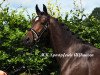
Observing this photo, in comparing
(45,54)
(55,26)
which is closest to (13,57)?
(45,54)

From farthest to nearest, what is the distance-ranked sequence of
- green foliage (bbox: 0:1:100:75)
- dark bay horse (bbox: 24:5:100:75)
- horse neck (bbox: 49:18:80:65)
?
green foliage (bbox: 0:1:100:75) < horse neck (bbox: 49:18:80:65) < dark bay horse (bbox: 24:5:100:75)

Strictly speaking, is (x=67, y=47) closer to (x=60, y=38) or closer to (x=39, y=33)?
(x=60, y=38)

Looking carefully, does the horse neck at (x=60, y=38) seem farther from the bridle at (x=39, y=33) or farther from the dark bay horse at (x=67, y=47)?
the bridle at (x=39, y=33)

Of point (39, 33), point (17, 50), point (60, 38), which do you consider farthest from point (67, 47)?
point (17, 50)

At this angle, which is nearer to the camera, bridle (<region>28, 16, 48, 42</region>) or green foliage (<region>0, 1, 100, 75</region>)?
bridle (<region>28, 16, 48, 42</region>)

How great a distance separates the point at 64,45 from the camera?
24.0 ft

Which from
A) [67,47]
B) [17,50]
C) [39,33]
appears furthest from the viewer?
[17,50]

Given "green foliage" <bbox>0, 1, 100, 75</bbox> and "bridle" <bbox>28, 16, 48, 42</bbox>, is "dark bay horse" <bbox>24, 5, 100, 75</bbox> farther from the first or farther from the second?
"green foliage" <bbox>0, 1, 100, 75</bbox>

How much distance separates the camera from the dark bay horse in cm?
681

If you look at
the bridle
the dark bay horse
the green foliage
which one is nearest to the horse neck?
the dark bay horse

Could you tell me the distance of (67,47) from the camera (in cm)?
727

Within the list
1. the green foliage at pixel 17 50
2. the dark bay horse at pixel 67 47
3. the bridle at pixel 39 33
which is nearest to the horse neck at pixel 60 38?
the dark bay horse at pixel 67 47

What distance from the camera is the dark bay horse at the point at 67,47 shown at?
268 inches

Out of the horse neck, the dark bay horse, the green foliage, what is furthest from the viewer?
the green foliage
